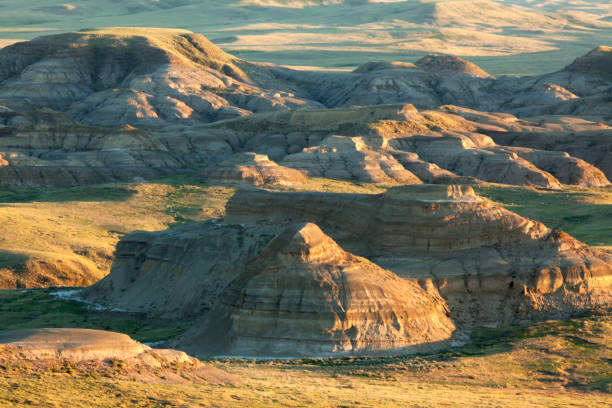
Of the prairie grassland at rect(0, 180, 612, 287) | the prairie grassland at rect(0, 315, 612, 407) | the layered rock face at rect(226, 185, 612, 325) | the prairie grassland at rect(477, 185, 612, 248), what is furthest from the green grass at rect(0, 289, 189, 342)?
the prairie grassland at rect(477, 185, 612, 248)

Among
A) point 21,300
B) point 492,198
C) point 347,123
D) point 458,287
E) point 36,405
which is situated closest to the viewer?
point 36,405

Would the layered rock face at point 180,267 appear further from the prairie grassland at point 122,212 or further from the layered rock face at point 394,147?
the layered rock face at point 394,147

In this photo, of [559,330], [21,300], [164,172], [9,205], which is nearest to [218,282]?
[21,300]

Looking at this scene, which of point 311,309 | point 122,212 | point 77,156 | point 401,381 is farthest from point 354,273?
point 77,156

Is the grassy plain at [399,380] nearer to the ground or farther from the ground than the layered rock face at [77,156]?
farther from the ground

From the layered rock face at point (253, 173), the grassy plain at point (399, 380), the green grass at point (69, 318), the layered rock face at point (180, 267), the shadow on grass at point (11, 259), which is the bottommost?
the layered rock face at point (253, 173)

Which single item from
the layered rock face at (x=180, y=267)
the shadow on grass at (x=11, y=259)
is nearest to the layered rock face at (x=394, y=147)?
the shadow on grass at (x=11, y=259)

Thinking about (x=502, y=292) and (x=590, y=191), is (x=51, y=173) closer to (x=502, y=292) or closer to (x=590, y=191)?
(x=590, y=191)
